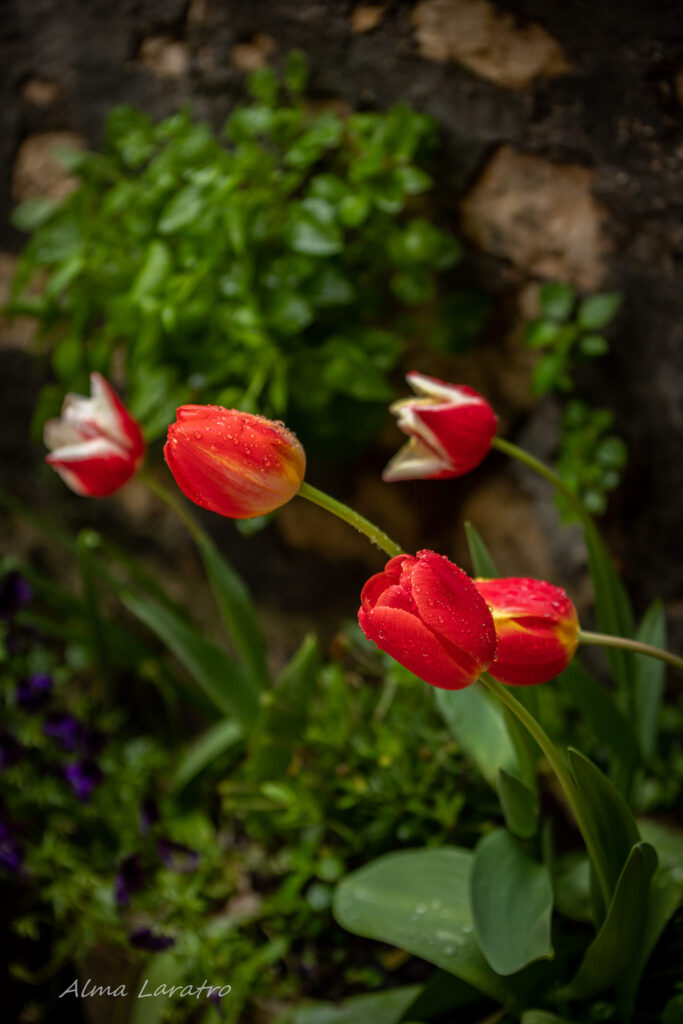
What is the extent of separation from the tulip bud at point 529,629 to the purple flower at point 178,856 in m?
0.69

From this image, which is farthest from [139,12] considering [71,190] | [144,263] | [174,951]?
[174,951]

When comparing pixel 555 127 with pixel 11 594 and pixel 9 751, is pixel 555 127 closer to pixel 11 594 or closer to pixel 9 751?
pixel 11 594

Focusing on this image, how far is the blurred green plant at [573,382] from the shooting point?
1.01m

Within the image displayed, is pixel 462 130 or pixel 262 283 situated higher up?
pixel 462 130

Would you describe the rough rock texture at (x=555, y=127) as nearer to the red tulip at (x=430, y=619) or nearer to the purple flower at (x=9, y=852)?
the red tulip at (x=430, y=619)

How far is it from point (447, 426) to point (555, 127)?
51 centimetres

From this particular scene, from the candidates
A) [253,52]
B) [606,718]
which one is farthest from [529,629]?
[253,52]

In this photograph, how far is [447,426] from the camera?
0.74 meters

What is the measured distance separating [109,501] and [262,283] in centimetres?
68

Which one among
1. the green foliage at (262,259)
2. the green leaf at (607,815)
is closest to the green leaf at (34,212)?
the green foliage at (262,259)

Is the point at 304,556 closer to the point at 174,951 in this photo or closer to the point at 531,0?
the point at 174,951

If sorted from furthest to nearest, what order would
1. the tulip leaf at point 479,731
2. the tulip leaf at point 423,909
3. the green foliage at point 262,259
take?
the green foliage at point 262,259
the tulip leaf at point 479,731
the tulip leaf at point 423,909

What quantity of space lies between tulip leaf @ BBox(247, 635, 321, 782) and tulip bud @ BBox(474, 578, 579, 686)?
43cm

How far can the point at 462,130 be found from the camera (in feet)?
3.48
